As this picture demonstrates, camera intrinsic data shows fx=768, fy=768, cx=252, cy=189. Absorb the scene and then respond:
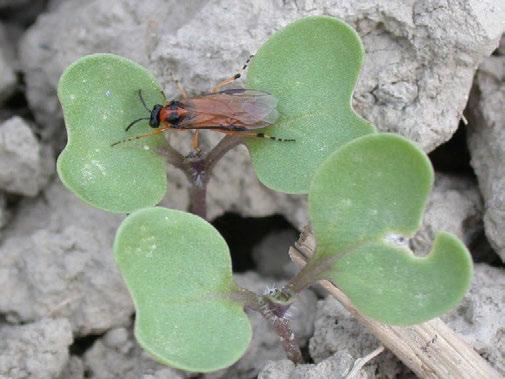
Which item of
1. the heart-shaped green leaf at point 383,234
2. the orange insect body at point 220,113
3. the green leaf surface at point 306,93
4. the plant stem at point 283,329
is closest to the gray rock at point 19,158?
the orange insect body at point 220,113

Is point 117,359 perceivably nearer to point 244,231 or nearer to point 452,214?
point 244,231

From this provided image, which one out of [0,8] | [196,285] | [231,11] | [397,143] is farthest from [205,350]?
[0,8]

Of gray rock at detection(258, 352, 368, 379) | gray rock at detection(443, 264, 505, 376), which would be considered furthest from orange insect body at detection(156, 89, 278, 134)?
gray rock at detection(443, 264, 505, 376)

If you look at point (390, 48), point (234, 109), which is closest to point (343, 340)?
point (234, 109)

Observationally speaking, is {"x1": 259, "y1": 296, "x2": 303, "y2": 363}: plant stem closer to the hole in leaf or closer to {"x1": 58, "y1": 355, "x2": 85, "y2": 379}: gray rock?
the hole in leaf

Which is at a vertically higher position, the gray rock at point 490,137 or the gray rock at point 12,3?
the gray rock at point 490,137

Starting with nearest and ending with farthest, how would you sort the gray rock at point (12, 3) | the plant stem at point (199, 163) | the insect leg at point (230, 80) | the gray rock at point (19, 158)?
the plant stem at point (199, 163)
the insect leg at point (230, 80)
the gray rock at point (19, 158)
the gray rock at point (12, 3)

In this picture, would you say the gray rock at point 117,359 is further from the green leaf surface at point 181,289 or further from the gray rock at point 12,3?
the gray rock at point 12,3

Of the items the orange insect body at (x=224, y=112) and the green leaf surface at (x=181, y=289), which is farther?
the orange insect body at (x=224, y=112)

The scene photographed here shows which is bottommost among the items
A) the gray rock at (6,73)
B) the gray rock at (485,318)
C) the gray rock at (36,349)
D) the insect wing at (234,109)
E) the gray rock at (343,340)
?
the gray rock at (36,349)
